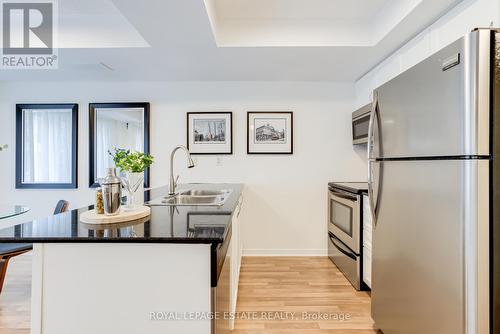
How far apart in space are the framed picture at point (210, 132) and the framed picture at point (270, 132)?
26 cm

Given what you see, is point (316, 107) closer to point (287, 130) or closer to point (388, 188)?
point (287, 130)

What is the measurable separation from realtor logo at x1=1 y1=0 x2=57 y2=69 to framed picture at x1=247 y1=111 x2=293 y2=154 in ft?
6.89

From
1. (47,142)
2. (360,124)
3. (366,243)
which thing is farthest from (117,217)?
(47,142)

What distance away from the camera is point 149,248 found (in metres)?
1.11

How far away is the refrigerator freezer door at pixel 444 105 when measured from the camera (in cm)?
108

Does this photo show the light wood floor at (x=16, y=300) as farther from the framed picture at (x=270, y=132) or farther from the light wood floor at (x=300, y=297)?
the framed picture at (x=270, y=132)

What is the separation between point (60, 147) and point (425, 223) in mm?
3924

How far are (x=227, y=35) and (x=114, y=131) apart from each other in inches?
77.9

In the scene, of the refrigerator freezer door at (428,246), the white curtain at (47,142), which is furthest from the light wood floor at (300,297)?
the white curtain at (47,142)

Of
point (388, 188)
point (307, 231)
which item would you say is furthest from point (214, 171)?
point (388, 188)

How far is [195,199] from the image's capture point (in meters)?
2.28

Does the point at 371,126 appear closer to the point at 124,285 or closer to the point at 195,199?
the point at 195,199

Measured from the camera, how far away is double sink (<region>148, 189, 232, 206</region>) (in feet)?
5.88

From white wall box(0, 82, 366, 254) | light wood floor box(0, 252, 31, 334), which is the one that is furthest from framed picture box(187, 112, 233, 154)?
light wood floor box(0, 252, 31, 334)
